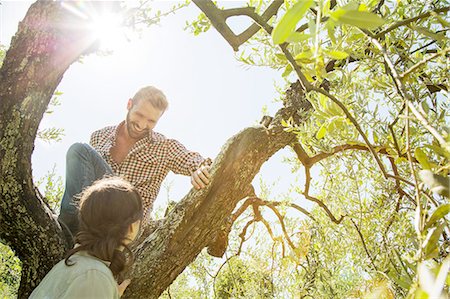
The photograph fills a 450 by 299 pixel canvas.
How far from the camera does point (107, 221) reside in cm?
231

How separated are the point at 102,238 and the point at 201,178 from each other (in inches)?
29.5

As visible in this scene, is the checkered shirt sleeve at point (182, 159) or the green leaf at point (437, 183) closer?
the green leaf at point (437, 183)

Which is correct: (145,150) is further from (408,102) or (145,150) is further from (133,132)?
(408,102)

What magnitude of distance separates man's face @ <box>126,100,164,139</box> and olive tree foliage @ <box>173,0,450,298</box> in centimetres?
72

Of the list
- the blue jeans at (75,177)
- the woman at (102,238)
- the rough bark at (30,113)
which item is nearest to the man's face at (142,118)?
the blue jeans at (75,177)

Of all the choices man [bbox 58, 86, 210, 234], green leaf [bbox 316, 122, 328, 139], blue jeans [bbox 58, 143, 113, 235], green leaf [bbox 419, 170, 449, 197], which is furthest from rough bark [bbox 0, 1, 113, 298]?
green leaf [bbox 419, 170, 449, 197]

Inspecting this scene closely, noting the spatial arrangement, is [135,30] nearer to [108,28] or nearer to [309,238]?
[108,28]

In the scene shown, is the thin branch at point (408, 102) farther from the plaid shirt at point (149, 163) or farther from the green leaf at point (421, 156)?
the plaid shirt at point (149, 163)

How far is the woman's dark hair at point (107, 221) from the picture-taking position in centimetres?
227

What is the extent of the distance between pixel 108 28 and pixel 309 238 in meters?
2.99

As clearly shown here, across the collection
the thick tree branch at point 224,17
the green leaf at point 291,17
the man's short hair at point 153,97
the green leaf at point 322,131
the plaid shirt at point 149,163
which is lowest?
the plaid shirt at point 149,163

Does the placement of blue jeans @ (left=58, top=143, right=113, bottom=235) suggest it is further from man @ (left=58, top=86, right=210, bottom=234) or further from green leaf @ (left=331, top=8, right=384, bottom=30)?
green leaf @ (left=331, top=8, right=384, bottom=30)

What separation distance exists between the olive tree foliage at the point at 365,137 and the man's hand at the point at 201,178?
2.00 ft

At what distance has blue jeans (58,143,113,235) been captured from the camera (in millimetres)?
2750
